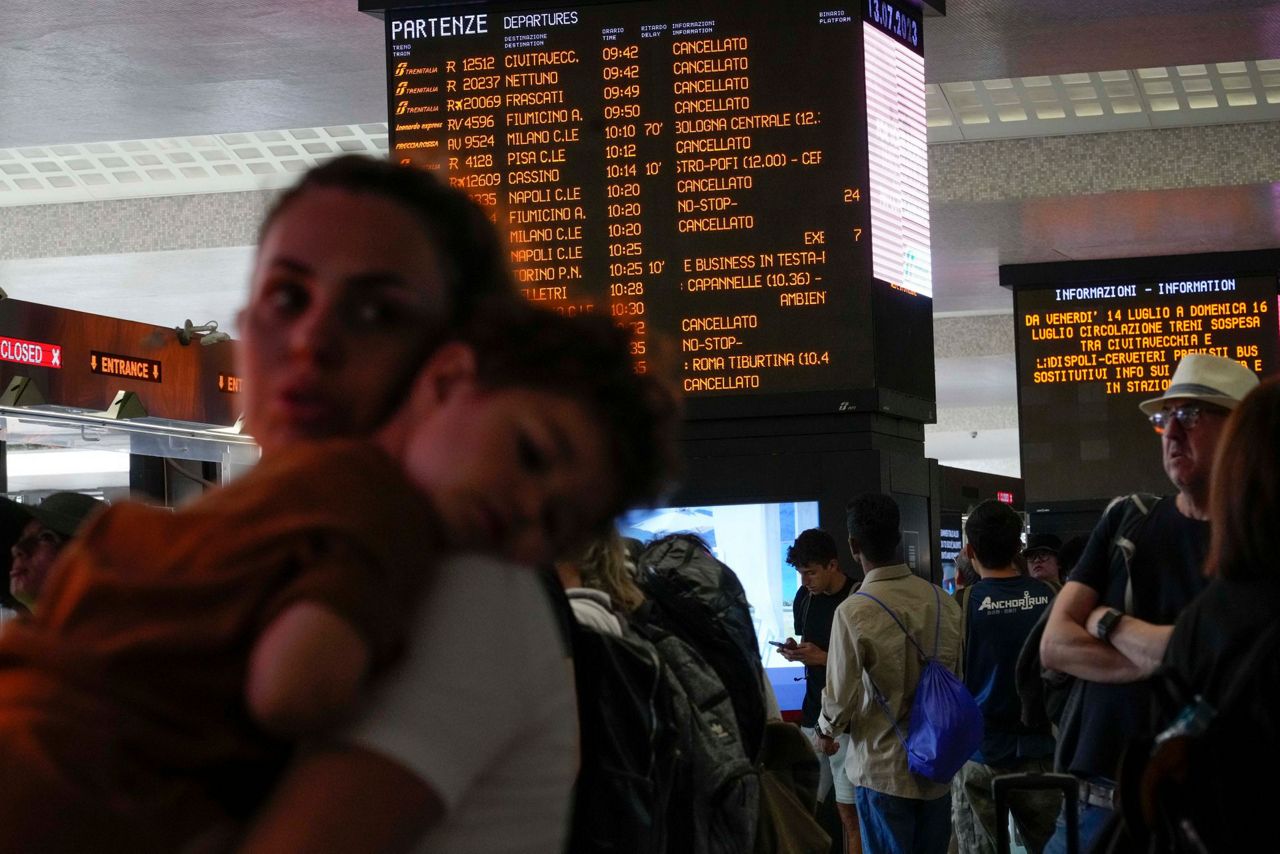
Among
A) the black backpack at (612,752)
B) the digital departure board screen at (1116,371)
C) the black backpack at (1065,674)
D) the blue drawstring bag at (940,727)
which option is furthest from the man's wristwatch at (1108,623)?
the digital departure board screen at (1116,371)

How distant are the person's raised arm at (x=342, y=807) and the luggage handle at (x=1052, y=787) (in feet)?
8.95

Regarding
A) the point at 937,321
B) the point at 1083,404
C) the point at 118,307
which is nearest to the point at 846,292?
the point at 1083,404

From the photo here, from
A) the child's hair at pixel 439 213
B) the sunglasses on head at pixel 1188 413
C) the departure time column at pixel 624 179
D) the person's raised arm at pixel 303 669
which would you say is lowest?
the person's raised arm at pixel 303 669

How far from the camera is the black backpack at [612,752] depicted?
2.56 m

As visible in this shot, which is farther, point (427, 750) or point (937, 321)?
point (937, 321)

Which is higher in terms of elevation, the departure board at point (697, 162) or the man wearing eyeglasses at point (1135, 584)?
the departure board at point (697, 162)

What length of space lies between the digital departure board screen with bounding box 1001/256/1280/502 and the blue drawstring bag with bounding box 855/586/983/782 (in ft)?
21.8

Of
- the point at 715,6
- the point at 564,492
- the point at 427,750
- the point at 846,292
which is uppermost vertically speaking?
the point at 715,6

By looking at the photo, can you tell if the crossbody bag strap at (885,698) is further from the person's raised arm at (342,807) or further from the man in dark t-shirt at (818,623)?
the person's raised arm at (342,807)

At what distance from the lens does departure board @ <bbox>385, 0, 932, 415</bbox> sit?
6750 mm

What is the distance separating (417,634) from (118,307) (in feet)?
52.5

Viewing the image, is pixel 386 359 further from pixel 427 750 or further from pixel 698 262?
pixel 698 262

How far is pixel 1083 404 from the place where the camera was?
11922 mm

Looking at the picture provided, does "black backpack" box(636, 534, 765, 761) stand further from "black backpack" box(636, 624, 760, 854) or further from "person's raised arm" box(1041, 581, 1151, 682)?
"person's raised arm" box(1041, 581, 1151, 682)
